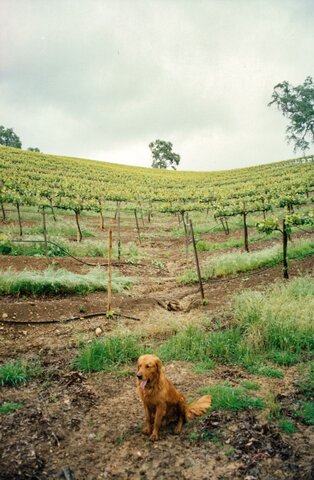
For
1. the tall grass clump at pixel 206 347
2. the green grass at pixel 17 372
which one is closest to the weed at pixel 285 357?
the tall grass clump at pixel 206 347

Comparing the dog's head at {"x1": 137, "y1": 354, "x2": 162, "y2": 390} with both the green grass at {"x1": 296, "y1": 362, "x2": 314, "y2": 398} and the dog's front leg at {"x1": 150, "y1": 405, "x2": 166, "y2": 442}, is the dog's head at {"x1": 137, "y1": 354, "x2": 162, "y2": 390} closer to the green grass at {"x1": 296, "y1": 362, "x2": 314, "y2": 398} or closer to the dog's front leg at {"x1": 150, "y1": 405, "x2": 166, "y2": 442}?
the dog's front leg at {"x1": 150, "y1": 405, "x2": 166, "y2": 442}

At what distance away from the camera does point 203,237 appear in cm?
1977

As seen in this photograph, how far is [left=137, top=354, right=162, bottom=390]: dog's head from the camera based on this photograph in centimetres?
355

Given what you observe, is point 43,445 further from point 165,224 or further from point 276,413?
point 165,224

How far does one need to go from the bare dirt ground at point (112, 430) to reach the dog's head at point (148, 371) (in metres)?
0.74

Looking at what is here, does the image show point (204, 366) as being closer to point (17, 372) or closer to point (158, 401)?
point (158, 401)

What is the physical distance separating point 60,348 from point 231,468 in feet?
12.7

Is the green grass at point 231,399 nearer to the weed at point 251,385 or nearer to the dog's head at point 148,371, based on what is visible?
the weed at point 251,385

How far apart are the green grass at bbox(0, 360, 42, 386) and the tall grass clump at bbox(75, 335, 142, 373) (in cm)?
69

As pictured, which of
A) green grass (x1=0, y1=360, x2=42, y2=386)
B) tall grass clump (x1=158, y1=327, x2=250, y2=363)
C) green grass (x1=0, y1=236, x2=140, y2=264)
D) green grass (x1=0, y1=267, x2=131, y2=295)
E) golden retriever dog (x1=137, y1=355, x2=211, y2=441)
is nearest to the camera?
golden retriever dog (x1=137, y1=355, x2=211, y2=441)

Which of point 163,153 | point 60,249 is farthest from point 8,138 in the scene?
point 60,249

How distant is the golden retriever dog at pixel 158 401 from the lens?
3.62 meters

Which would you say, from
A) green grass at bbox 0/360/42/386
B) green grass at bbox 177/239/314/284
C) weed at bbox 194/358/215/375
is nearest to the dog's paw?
weed at bbox 194/358/215/375

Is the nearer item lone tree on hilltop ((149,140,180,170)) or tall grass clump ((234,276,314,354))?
tall grass clump ((234,276,314,354))
